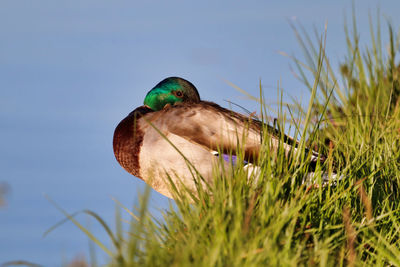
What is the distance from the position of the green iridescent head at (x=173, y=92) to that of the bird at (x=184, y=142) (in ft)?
2.13

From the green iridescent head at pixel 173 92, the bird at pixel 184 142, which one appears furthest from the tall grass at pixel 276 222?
the green iridescent head at pixel 173 92

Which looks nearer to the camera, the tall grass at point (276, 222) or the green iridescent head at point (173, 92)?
the tall grass at point (276, 222)

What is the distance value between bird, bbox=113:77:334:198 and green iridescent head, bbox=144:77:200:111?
0.65m

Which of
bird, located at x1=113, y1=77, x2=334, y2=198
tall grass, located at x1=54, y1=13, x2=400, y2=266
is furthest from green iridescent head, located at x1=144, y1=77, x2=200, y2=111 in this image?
tall grass, located at x1=54, y1=13, x2=400, y2=266

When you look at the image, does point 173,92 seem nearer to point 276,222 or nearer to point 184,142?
point 184,142

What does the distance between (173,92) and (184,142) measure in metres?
1.31

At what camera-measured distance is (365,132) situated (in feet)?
17.6

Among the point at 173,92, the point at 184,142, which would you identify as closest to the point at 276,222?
the point at 184,142

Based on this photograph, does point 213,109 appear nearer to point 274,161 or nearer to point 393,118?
point 274,161

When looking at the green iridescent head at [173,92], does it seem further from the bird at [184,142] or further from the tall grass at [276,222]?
the tall grass at [276,222]

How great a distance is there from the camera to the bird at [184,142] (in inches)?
169

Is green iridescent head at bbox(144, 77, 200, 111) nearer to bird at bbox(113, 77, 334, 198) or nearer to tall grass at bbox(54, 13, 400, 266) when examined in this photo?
bird at bbox(113, 77, 334, 198)

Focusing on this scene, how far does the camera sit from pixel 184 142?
4555mm

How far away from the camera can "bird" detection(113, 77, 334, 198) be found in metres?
4.28
